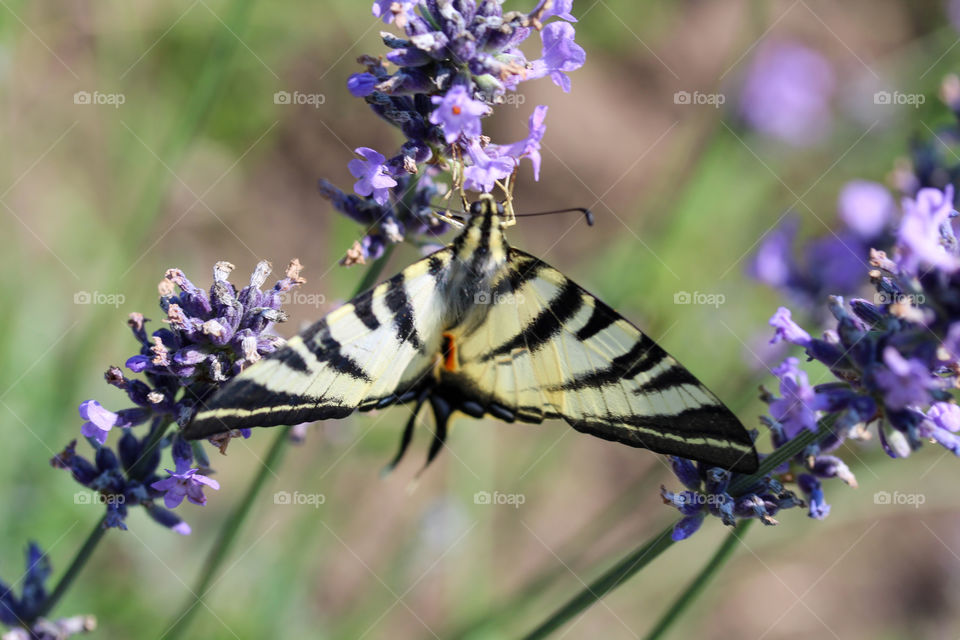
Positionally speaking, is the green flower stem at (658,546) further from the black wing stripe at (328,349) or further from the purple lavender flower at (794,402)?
the black wing stripe at (328,349)

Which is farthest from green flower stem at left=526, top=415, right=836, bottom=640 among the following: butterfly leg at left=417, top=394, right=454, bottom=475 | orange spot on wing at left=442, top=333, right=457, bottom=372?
orange spot on wing at left=442, top=333, right=457, bottom=372

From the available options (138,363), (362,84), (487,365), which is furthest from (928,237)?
(138,363)

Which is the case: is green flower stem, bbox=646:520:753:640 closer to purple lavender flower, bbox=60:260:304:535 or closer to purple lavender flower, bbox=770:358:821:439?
purple lavender flower, bbox=770:358:821:439

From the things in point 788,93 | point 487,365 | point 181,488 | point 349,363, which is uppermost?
point 788,93

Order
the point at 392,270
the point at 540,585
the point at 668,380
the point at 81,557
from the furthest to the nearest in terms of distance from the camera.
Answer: the point at 392,270 → the point at 540,585 → the point at 81,557 → the point at 668,380

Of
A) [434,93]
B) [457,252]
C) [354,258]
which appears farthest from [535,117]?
[354,258]

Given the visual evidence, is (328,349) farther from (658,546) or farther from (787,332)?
(787,332)

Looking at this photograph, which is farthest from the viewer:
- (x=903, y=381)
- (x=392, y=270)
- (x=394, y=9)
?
(x=392, y=270)
